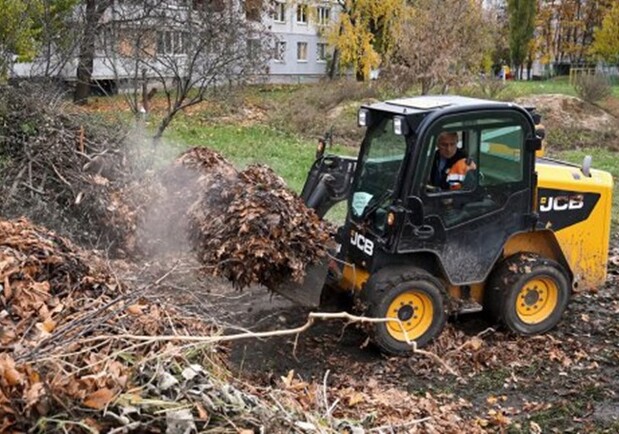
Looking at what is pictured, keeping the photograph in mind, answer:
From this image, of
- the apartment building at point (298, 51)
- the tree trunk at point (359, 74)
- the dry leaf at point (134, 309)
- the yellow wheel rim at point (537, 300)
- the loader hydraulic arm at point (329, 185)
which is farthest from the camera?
the apartment building at point (298, 51)

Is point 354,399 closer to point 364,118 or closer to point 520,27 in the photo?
point 364,118

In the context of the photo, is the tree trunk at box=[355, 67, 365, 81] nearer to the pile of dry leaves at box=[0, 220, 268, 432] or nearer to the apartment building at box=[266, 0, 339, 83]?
the apartment building at box=[266, 0, 339, 83]

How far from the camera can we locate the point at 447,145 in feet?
20.4

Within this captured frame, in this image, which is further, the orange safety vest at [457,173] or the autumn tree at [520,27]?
the autumn tree at [520,27]

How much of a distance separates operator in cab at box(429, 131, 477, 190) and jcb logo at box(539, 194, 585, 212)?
84cm

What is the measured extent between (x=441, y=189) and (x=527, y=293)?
1.32m

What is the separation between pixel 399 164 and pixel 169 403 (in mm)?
3639

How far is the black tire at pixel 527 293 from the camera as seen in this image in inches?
258

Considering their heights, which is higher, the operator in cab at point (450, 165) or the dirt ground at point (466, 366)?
the operator in cab at point (450, 165)

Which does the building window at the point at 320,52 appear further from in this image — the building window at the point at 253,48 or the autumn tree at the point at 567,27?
the building window at the point at 253,48

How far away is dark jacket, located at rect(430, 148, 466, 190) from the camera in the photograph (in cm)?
623

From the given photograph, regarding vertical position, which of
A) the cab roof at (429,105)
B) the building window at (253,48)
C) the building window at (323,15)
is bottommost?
the cab roof at (429,105)

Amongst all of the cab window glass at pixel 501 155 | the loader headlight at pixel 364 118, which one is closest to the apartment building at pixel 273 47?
the loader headlight at pixel 364 118

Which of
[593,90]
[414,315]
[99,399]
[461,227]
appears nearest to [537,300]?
[461,227]
